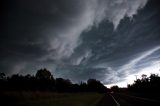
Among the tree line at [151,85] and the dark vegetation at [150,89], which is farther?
the tree line at [151,85]

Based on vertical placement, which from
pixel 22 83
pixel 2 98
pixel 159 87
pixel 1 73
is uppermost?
pixel 1 73

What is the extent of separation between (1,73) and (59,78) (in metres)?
67.5

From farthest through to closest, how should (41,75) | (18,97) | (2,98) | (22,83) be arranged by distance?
(41,75)
(22,83)
(18,97)
(2,98)

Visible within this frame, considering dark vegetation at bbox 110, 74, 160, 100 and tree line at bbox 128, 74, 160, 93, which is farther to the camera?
tree line at bbox 128, 74, 160, 93

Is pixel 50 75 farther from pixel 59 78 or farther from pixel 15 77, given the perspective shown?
pixel 15 77

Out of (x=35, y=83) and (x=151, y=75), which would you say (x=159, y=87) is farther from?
(x=35, y=83)

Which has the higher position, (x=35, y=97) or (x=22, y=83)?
(x=22, y=83)

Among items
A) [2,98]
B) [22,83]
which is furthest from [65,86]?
[2,98]

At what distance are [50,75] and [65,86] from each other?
14.1 m

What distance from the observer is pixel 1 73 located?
84562mm

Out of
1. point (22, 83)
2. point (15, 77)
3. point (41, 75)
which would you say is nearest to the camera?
point (22, 83)

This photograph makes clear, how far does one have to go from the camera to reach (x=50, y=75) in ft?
419

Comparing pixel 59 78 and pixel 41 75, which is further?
pixel 59 78

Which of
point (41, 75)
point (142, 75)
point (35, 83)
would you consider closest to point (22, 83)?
point (35, 83)
